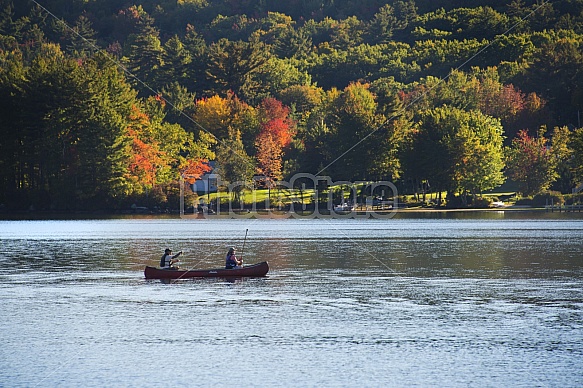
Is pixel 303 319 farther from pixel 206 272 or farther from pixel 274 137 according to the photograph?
pixel 274 137

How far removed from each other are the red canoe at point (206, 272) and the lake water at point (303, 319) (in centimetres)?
53

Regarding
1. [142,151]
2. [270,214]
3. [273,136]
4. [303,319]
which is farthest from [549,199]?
[303,319]

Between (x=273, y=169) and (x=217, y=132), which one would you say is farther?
(x=217, y=132)

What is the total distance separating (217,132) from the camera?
172 m

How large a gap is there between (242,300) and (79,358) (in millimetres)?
14380

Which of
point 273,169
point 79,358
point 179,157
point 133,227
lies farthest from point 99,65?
point 79,358

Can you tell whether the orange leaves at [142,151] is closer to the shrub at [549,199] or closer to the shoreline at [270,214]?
the shoreline at [270,214]

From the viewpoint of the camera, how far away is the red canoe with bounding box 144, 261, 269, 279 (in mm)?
55188

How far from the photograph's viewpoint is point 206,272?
55.5 m

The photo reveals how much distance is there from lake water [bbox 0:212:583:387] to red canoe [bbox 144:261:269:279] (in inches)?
21.1

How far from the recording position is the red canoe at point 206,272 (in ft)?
181

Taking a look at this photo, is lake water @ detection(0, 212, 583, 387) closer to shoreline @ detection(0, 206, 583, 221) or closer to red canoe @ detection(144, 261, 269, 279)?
red canoe @ detection(144, 261, 269, 279)

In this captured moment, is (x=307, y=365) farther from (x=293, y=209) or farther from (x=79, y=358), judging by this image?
(x=293, y=209)

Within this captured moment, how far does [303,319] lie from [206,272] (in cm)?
1476
